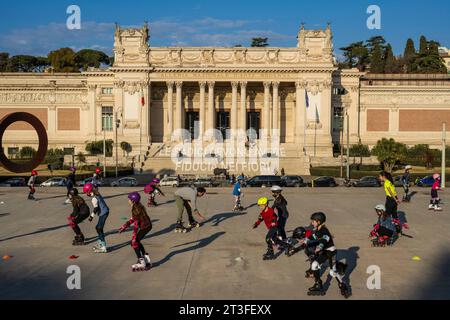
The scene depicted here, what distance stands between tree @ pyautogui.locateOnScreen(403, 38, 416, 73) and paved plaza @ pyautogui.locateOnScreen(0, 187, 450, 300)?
107914mm

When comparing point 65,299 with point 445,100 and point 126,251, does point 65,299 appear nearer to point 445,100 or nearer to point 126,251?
point 126,251

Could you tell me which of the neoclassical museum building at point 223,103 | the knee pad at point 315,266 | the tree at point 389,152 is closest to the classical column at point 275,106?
the neoclassical museum building at point 223,103

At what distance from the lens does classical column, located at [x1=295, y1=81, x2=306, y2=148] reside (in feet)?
255

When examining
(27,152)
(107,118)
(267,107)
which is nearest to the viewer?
(267,107)

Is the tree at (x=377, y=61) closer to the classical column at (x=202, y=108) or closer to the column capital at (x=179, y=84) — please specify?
the classical column at (x=202, y=108)

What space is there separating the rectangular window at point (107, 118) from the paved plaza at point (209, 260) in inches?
2347

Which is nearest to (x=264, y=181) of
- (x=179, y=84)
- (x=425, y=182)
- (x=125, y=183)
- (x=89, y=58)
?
(x=125, y=183)

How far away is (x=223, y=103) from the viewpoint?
84.1 metres

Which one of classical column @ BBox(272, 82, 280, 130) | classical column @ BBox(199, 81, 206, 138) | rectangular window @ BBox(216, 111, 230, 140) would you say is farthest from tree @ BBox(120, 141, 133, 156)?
classical column @ BBox(272, 82, 280, 130)

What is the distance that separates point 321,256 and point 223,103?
7286cm

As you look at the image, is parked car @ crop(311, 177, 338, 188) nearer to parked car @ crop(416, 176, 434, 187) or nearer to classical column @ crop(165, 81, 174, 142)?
parked car @ crop(416, 176, 434, 187)

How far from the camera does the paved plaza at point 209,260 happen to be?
11992 mm

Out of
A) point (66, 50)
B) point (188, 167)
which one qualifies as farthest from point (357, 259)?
point (66, 50)

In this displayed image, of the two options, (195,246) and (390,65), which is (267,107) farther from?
(195,246)
